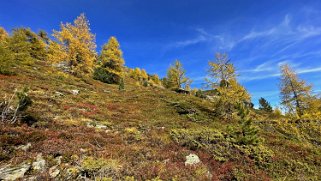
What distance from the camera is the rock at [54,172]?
21.4 feet

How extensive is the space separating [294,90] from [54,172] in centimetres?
3178

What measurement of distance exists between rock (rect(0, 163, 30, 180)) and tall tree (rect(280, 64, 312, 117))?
30.1 m

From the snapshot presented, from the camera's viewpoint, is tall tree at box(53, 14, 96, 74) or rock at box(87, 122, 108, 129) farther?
tall tree at box(53, 14, 96, 74)

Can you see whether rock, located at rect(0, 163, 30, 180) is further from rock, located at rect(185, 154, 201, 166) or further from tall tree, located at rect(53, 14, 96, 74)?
tall tree, located at rect(53, 14, 96, 74)

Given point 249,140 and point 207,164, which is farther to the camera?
point 249,140

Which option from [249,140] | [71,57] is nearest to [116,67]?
[71,57]

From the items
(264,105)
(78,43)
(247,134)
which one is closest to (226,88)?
(247,134)

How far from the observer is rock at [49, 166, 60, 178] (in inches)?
257

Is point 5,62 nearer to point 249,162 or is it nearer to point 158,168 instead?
point 158,168

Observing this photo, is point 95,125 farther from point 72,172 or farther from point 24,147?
point 72,172

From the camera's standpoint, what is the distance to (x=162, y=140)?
12.1m

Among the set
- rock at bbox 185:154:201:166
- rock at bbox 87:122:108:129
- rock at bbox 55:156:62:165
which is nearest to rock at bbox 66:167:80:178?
rock at bbox 55:156:62:165

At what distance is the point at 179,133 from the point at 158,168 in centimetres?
587

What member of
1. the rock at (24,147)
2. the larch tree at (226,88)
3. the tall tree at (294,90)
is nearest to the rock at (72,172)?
the rock at (24,147)
